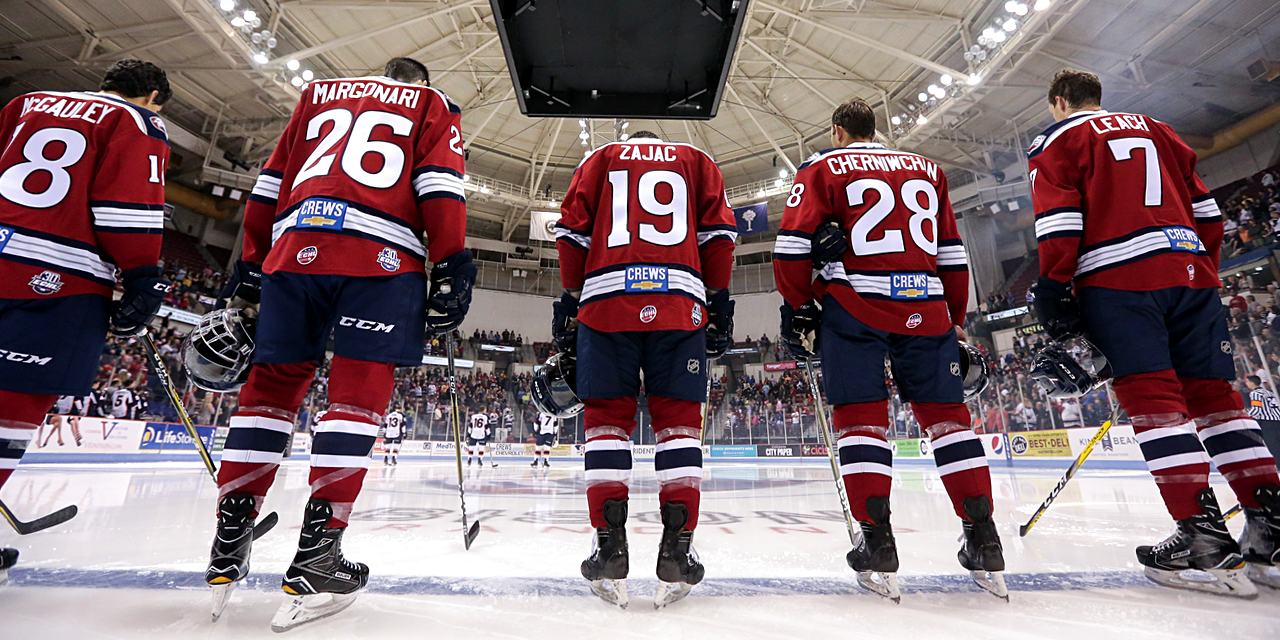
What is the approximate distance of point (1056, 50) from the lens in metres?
13.4

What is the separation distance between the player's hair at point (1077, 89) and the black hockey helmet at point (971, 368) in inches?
47.0

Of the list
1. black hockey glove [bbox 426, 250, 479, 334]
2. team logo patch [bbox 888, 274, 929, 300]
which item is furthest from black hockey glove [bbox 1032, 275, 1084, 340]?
black hockey glove [bbox 426, 250, 479, 334]

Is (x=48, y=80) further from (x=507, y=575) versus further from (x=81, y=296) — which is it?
(x=507, y=575)

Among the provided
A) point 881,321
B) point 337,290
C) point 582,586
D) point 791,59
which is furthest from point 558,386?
point 791,59

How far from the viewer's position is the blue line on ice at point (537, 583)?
1755 millimetres

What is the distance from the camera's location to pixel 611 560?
68.0 inches

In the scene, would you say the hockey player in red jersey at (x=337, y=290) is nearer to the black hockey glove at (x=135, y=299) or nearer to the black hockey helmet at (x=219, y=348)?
the black hockey helmet at (x=219, y=348)

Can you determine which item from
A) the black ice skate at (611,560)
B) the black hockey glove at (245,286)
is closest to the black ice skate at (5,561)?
the black hockey glove at (245,286)

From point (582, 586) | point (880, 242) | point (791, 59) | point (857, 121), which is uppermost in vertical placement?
point (791, 59)

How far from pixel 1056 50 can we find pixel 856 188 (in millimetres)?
15542

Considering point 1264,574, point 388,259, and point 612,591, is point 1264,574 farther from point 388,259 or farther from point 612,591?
point 388,259

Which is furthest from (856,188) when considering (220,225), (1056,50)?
(220,225)

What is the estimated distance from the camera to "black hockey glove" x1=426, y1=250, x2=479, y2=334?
182cm

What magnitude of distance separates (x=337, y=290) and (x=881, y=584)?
6.29ft
